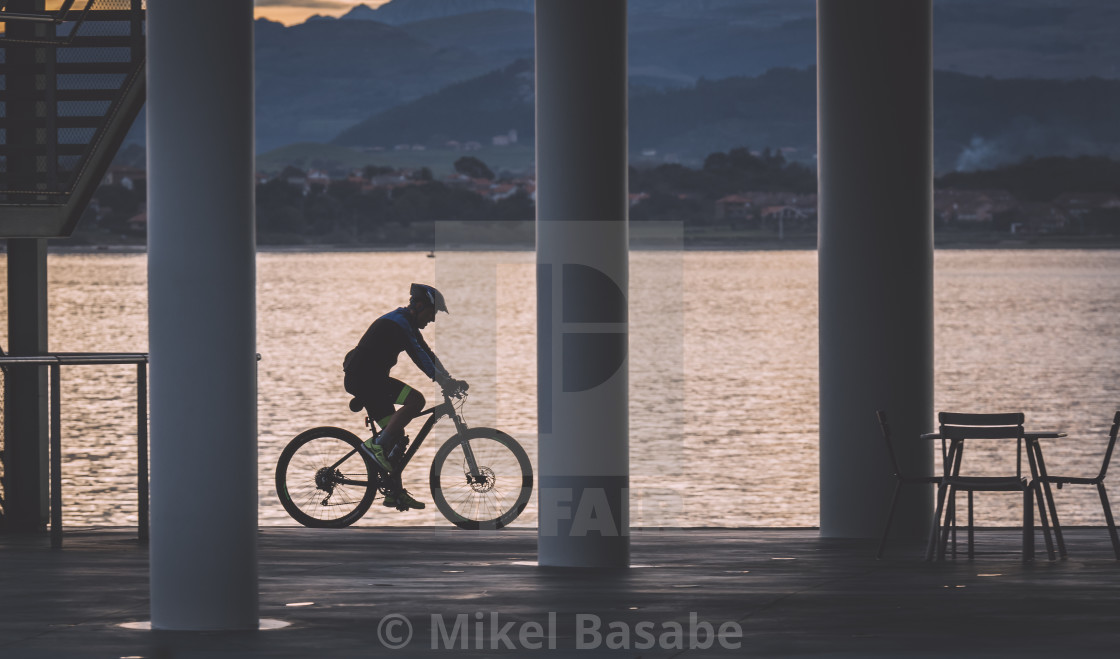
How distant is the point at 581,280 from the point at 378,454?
3812 mm

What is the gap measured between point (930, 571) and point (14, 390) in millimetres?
6061

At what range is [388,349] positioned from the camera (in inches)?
484

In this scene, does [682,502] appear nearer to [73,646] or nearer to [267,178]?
[73,646]

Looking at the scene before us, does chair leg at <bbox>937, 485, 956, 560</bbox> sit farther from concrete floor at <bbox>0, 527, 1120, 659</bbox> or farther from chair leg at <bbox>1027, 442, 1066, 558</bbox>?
chair leg at <bbox>1027, 442, 1066, 558</bbox>

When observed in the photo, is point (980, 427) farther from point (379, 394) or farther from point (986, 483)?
point (379, 394)

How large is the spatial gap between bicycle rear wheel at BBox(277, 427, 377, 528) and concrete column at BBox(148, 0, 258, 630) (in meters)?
5.50

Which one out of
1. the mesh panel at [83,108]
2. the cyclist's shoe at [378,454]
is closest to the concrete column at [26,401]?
the mesh panel at [83,108]

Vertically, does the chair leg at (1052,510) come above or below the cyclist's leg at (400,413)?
below

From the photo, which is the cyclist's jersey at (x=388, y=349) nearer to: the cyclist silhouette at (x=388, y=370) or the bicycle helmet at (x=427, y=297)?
the cyclist silhouette at (x=388, y=370)

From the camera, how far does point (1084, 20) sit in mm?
151000

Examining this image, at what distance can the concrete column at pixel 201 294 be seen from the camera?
730 cm

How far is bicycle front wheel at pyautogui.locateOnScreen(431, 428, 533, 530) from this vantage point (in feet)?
41.5

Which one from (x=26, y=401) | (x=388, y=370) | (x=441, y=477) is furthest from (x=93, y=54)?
(x=441, y=477)

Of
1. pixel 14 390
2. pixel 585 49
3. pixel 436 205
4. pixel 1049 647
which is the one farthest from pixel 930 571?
pixel 436 205
